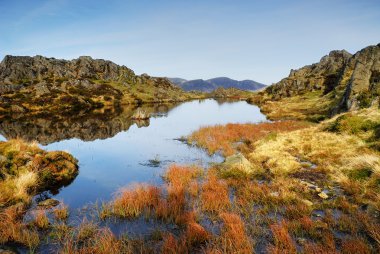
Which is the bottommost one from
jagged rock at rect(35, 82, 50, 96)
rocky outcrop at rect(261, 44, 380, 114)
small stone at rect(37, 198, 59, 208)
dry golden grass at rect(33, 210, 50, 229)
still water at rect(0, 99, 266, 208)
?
still water at rect(0, 99, 266, 208)

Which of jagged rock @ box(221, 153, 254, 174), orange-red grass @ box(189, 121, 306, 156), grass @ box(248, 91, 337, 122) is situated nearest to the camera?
jagged rock @ box(221, 153, 254, 174)

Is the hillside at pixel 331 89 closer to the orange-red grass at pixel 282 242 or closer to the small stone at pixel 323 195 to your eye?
the small stone at pixel 323 195

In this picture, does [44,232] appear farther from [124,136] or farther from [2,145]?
[124,136]

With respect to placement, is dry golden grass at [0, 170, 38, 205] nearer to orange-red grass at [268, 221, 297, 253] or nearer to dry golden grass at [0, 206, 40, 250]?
dry golden grass at [0, 206, 40, 250]

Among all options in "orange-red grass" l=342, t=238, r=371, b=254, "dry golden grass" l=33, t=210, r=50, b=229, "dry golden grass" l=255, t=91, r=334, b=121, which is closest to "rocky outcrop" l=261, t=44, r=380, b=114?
"dry golden grass" l=255, t=91, r=334, b=121

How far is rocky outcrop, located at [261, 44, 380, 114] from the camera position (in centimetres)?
4207

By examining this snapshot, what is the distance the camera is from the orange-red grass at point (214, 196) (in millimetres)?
13988

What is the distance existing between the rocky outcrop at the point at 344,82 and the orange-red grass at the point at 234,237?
2740cm

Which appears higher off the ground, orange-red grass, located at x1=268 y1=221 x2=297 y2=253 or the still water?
orange-red grass, located at x1=268 y1=221 x2=297 y2=253

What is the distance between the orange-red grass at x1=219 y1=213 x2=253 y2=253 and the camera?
974cm

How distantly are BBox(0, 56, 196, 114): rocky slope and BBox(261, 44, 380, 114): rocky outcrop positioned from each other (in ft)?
225

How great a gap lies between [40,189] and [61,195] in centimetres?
166

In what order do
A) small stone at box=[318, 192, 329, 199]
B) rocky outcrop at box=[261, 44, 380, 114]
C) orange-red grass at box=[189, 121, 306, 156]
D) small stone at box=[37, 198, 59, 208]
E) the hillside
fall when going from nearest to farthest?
1. small stone at box=[318, 192, 329, 199]
2. small stone at box=[37, 198, 59, 208]
3. orange-red grass at box=[189, 121, 306, 156]
4. rocky outcrop at box=[261, 44, 380, 114]
5. the hillside

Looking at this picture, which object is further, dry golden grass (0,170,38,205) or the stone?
the stone
